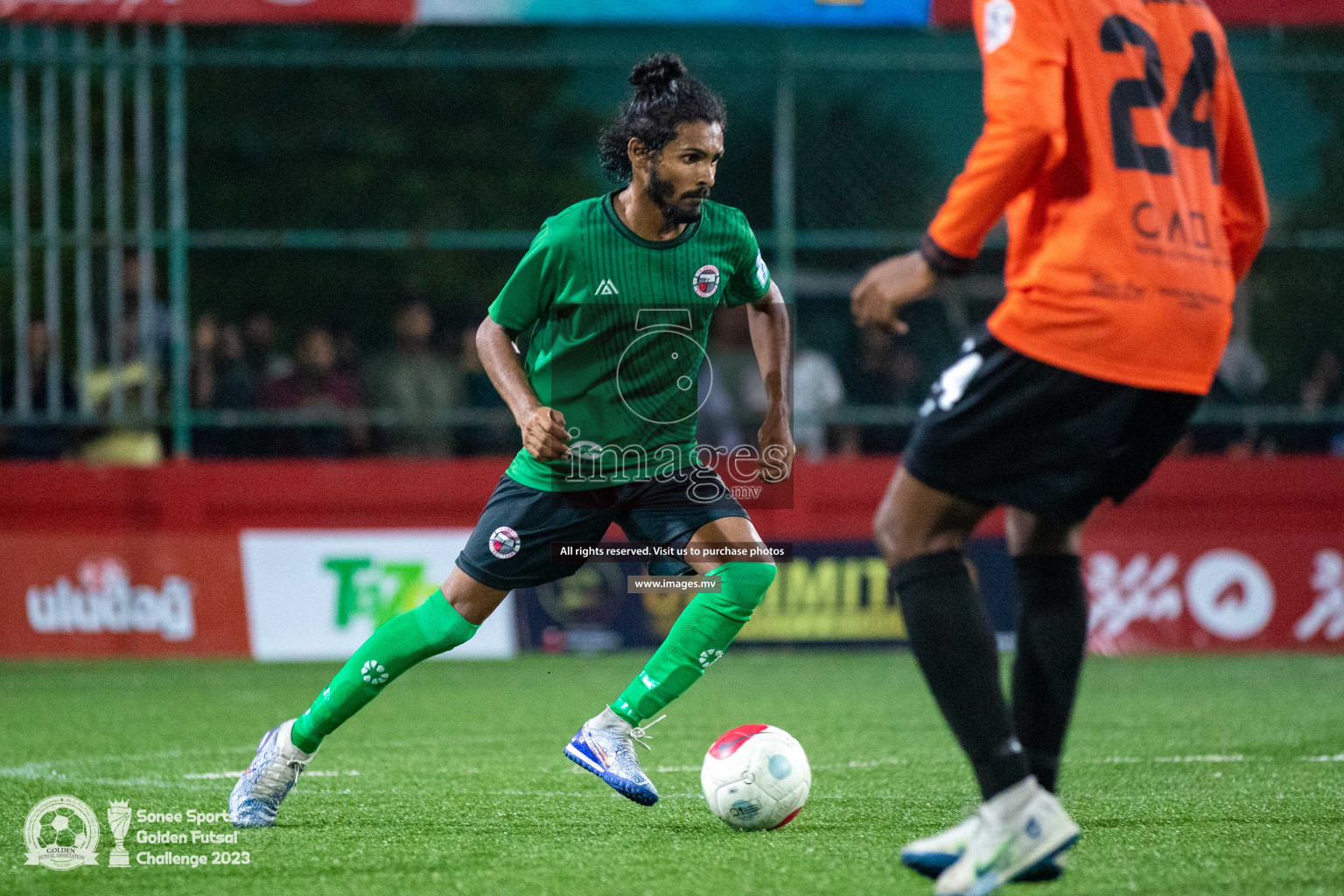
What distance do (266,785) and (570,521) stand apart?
109cm

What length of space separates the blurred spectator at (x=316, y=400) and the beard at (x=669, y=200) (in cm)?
661

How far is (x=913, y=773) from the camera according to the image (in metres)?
5.44

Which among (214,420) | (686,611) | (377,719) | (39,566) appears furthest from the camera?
(214,420)

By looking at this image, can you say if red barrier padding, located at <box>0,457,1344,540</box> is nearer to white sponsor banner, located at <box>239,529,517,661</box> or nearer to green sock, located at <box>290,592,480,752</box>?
white sponsor banner, located at <box>239,529,517,661</box>

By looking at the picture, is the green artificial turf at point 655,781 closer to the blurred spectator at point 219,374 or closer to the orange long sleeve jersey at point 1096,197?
the orange long sleeve jersey at point 1096,197

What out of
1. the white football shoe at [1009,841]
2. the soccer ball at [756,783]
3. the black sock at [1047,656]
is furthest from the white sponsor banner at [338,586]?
the white football shoe at [1009,841]

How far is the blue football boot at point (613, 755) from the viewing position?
4.53 metres

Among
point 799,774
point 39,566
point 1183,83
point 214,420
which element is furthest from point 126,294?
point 1183,83

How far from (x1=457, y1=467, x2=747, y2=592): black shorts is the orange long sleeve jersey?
5.23 feet

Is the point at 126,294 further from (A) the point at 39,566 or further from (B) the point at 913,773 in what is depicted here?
(B) the point at 913,773

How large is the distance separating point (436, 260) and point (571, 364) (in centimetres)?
1136

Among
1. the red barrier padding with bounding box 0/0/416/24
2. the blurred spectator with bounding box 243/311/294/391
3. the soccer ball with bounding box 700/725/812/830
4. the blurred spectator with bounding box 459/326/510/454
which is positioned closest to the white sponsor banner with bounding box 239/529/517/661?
the blurred spectator with bounding box 459/326/510/454

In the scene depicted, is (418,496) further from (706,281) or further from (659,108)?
(659,108)

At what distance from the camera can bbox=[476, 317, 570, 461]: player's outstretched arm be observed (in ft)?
14.1
